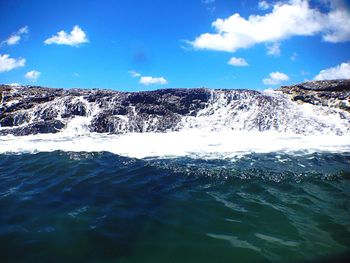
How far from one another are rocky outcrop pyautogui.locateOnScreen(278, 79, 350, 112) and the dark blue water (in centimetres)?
1264

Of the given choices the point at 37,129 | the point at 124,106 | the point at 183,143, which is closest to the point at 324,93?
the point at 183,143

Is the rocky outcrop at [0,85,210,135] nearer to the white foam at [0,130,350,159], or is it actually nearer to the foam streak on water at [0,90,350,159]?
the foam streak on water at [0,90,350,159]

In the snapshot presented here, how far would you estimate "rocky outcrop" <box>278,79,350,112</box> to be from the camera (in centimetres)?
2341

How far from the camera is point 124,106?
23.4 m

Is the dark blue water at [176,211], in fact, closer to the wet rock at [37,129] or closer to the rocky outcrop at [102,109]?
the wet rock at [37,129]

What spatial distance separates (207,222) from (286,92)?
21090 mm

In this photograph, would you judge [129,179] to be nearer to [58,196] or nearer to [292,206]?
[58,196]

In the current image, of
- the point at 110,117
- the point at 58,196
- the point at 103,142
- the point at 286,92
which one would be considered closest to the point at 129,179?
the point at 58,196

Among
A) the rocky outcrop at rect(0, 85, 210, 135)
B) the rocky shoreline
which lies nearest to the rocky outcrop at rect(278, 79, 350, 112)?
the rocky shoreline

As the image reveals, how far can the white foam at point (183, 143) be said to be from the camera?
1467 cm

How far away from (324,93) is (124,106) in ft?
47.9

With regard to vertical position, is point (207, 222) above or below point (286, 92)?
below

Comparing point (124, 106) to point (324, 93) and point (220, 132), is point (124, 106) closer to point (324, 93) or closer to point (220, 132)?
point (220, 132)

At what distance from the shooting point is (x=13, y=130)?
2122cm
